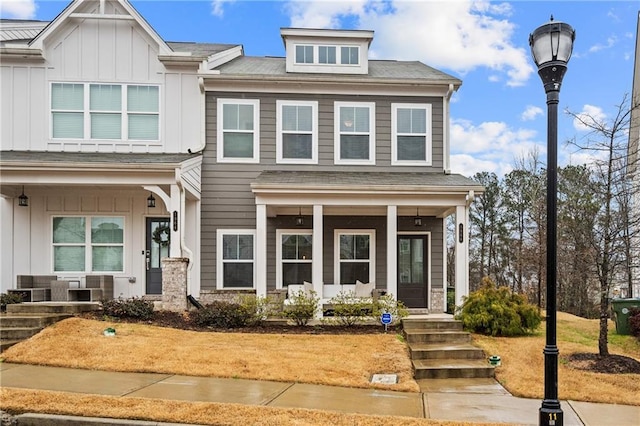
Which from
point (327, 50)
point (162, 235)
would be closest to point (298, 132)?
point (327, 50)

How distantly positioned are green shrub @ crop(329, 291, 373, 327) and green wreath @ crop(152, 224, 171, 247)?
4.81 meters

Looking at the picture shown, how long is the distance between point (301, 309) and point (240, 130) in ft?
17.0

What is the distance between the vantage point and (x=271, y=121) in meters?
13.7

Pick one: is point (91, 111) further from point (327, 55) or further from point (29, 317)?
point (327, 55)

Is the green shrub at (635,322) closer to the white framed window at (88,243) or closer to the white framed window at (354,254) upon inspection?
the white framed window at (354,254)

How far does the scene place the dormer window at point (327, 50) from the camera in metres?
14.4

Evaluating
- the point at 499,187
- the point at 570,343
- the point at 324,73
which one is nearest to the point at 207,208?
the point at 324,73

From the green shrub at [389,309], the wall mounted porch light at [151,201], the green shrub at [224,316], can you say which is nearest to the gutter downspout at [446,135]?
the green shrub at [389,309]

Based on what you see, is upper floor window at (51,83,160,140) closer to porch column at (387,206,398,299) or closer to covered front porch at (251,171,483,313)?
covered front porch at (251,171,483,313)

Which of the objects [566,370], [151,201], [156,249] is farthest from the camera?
[156,249]

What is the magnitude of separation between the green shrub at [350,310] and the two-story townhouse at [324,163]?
202cm

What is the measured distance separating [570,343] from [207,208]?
8.92 meters

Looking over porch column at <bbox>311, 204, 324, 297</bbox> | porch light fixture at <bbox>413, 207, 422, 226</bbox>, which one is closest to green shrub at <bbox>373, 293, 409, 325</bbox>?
porch column at <bbox>311, 204, 324, 297</bbox>

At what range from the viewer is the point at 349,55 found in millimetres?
14594
